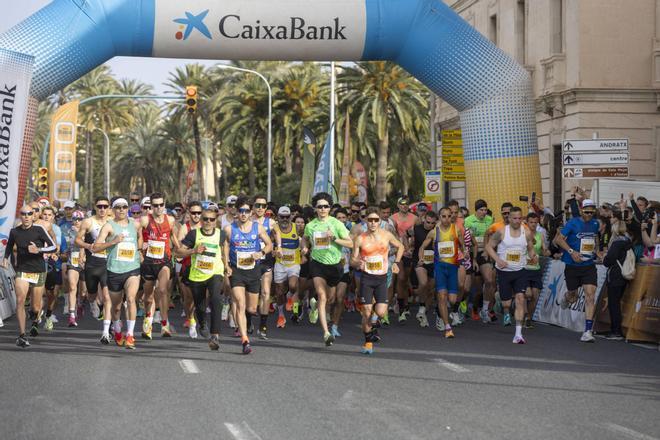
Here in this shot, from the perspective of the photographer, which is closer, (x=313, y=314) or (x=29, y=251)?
(x=29, y=251)

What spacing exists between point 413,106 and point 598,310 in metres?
29.6

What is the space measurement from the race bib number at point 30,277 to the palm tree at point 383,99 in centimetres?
2996

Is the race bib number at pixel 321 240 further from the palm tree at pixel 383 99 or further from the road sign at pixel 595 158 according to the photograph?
the palm tree at pixel 383 99

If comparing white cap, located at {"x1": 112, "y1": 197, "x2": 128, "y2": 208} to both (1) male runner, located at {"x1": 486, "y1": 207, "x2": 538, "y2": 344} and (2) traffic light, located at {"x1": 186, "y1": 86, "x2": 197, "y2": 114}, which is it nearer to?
(1) male runner, located at {"x1": 486, "y1": 207, "x2": 538, "y2": 344}

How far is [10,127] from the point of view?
16516mm

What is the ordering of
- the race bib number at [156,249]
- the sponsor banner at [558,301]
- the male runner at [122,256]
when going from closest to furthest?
the male runner at [122,256] → the race bib number at [156,249] → the sponsor banner at [558,301]

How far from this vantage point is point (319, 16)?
21.1 metres

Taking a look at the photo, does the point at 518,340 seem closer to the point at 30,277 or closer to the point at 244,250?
the point at 244,250

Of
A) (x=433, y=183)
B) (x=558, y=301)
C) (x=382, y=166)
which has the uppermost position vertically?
(x=382, y=166)

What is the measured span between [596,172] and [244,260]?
8623 millimetres

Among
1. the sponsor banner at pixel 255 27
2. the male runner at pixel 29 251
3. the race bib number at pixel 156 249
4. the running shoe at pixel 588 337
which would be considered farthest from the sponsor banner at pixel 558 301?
the male runner at pixel 29 251

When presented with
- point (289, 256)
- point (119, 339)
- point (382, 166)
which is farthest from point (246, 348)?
point (382, 166)

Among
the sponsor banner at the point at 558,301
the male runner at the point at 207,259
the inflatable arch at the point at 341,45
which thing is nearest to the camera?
the male runner at the point at 207,259

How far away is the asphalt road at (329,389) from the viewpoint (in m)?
8.77
